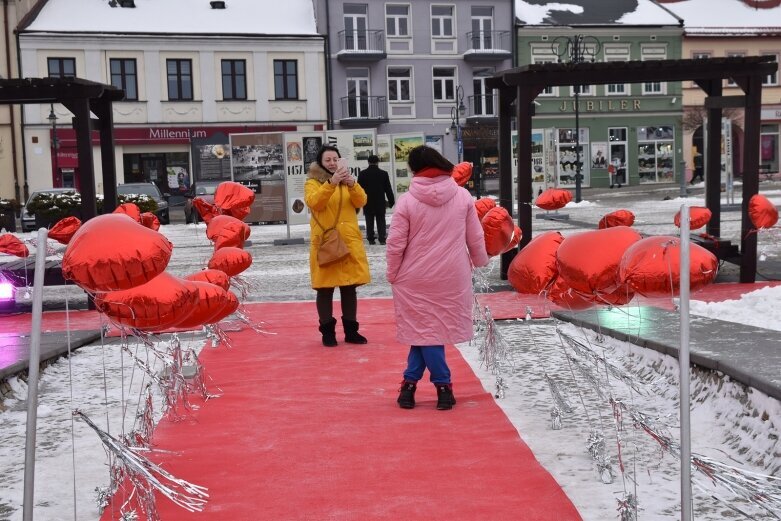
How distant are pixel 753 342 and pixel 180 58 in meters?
36.5

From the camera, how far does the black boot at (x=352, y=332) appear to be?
7938 millimetres

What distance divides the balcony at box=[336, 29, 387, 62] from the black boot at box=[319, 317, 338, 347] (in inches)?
1355

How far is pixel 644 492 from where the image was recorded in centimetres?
410

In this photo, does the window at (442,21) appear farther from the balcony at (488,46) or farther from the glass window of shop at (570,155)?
the glass window of shop at (570,155)

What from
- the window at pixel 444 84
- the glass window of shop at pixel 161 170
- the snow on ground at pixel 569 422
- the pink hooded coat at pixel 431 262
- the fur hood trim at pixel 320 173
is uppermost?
the window at pixel 444 84

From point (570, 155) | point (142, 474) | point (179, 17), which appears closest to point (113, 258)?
point (142, 474)

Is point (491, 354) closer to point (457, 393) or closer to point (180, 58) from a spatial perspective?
point (457, 393)

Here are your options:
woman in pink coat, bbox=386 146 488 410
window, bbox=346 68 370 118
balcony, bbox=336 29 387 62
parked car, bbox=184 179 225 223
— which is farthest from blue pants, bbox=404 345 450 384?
window, bbox=346 68 370 118

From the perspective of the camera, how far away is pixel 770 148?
49.6 metres

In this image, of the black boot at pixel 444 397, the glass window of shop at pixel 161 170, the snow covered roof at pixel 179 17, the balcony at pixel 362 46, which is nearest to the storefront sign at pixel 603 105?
the balcony at pixel 362 46

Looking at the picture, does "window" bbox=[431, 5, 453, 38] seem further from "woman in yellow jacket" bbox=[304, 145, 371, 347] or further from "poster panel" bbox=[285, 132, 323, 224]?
"woman in yellow jacket" bbox=[304, 145, 371, 347]

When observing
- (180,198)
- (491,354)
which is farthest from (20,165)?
(491,354)

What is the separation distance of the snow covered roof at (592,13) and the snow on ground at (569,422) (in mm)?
38820

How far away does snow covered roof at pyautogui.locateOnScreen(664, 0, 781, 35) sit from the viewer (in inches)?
1917
